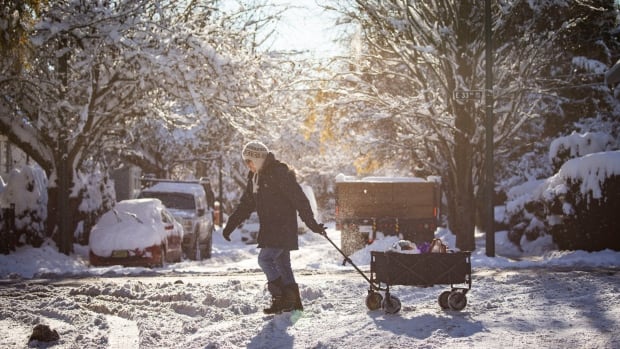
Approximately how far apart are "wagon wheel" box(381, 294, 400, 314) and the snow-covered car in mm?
10368

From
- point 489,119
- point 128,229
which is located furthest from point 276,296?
point 489,119

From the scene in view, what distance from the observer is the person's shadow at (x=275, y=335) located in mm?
6516

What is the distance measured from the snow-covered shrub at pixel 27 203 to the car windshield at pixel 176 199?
2.92 m

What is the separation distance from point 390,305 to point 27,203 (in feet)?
50.1

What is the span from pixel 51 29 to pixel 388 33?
349 inches

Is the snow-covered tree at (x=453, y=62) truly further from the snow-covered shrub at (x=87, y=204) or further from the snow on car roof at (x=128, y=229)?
the snow-covered shrub at (x=87, y=204)

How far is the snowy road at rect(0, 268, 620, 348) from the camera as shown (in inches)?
256

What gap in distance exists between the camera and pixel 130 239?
1731 cm

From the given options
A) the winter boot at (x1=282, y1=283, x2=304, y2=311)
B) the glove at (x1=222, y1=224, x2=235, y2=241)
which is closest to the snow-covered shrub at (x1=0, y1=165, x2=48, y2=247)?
the glove at (x1=222, y1=224, x2=235, y2=241)

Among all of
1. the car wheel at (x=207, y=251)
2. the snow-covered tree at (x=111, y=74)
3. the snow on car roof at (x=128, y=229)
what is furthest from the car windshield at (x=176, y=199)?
the snow on car roof at (x=128, y=229)

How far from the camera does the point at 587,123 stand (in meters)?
32.1

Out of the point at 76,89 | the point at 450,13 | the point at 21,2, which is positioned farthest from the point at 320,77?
the point at 21,2

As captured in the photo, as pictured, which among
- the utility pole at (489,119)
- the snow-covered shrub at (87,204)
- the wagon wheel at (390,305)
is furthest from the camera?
the snow-covered shrub at (87,204)

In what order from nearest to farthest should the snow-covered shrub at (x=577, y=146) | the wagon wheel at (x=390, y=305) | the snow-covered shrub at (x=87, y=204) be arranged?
the wagon wheel at (x=390, y=305) → the snow-covered shrub at (x=87, y=204) → the snow-covered shrub at (x=577, y=146)
